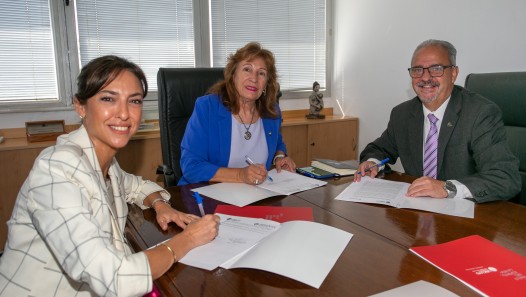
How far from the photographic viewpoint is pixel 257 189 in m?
1.50

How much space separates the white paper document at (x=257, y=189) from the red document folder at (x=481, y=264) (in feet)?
1.94

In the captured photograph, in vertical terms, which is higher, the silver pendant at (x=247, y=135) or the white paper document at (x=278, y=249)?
the silver pendant at (x=247, y=135)

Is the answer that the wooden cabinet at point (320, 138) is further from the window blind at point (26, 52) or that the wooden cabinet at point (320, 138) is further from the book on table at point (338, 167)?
the window blind at point (26, 52)

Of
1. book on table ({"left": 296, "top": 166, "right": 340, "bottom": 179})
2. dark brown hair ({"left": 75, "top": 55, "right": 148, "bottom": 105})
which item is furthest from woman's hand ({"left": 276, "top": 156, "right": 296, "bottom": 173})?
dark brown hair ({"left": 75, "top": 55, "right": 148, "bottom": 105})

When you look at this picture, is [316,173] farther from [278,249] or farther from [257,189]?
[278,249]

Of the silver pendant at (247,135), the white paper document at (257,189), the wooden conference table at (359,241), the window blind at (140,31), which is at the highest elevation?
the window blind at (140,31)

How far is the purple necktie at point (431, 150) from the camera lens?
1.77 metres

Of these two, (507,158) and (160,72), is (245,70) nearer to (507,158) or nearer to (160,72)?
(160,72)

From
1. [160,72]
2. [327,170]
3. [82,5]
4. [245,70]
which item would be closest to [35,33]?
[82,5]

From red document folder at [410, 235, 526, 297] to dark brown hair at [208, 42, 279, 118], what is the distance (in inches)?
50.9

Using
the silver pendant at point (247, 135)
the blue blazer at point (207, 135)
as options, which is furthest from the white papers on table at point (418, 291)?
the silver pendant at point (247, 135)

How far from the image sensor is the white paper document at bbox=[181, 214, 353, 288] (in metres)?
0.86

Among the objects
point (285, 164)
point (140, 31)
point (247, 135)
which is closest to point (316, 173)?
point (285, 164)

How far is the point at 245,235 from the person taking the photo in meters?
1.05
